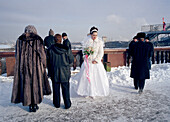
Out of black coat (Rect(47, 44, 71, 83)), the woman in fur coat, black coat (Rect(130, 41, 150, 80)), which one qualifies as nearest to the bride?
black coat (Rect(47, 44, 71, 83))

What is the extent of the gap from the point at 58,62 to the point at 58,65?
0.08 metres

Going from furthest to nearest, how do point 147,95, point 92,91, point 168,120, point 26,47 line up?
point 147,95
point 92,91
point 26,47
point 168,120

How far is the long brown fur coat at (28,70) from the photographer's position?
3438 millimetres

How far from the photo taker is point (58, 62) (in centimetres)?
369

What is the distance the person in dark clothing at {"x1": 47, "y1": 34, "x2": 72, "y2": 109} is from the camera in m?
3.63

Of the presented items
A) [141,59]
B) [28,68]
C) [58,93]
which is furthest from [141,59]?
[28,68]

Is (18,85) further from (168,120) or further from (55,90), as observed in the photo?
(168,120)

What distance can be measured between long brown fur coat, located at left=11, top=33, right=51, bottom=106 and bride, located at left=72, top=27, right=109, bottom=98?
1536mm

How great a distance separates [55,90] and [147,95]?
3.19 metres

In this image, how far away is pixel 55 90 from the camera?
149 inches

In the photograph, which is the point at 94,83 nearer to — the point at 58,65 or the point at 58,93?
the point at 58,93

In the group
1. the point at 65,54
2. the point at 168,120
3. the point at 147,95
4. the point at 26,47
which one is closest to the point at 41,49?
the point at 26,47

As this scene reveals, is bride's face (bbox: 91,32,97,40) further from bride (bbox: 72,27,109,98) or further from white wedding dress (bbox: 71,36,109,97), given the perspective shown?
white wedding dress (bbox: 71,36,109,97)

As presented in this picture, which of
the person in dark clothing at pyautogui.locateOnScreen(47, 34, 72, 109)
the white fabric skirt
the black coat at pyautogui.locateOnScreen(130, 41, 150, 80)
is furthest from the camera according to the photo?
the black coat at pyautogui.locateOnScreen(130, 41, 150, 80)
